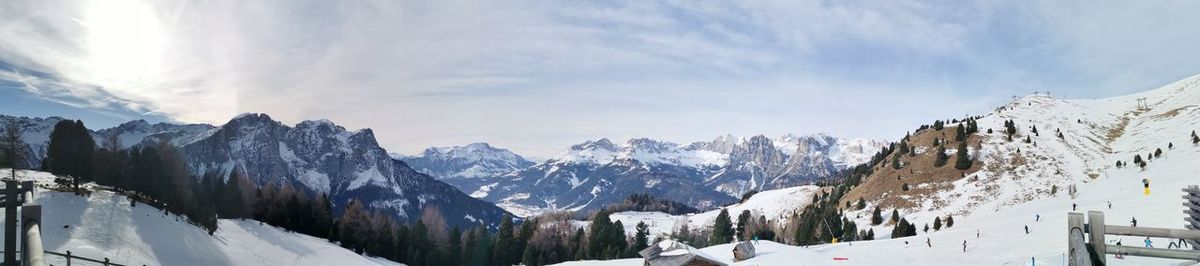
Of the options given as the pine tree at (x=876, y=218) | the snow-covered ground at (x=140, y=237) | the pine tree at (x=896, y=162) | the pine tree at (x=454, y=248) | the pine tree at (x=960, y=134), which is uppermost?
the pine tree at (x=960, y=134)

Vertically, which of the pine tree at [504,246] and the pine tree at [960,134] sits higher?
the pine tree at [960,134]

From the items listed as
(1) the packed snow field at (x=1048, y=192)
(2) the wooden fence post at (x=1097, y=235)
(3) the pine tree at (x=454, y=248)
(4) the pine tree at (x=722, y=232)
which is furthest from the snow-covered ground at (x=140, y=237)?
(4) the pine tree at (x=722, y=232)

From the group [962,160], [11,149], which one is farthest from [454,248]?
[962,160]

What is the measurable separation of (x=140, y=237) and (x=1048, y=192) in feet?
422

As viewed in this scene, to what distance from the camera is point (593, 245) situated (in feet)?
388

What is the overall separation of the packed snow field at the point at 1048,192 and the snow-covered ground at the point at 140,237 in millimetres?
43083

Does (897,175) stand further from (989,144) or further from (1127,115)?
(1127,115)

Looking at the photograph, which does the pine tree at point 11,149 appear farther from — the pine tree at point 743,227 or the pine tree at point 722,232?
the pine tree at point 743,227

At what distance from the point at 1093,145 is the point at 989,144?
24676 mm

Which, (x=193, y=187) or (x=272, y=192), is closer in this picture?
(x=193, y=187)

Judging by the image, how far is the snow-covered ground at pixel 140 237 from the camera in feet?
154

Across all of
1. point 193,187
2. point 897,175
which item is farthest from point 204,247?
point 897,175

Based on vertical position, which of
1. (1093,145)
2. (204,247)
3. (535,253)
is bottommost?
(535,253)

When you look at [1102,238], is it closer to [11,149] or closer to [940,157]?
[11,149]
